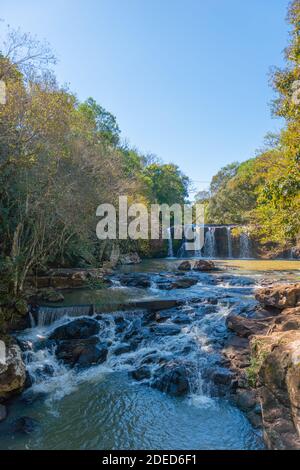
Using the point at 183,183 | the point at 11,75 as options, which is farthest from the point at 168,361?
the point at 183,183

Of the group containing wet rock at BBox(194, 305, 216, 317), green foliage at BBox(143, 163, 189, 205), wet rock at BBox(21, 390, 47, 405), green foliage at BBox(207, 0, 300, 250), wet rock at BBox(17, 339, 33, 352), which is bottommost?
wet rock at BBox(21, 390, 47, 405)

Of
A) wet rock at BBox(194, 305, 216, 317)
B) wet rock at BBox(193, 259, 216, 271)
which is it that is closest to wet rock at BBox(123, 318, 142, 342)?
wet rock at BBox(194, 305, 216, 317)

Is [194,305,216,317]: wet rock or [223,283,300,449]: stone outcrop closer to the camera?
[223,283,300,449]: stone outcrop

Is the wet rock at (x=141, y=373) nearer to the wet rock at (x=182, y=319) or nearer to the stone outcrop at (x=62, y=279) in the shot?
the wet rock at (x=182, y=319)

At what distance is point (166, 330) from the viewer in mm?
8312

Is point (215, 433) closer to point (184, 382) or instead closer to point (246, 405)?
point (246, 405)

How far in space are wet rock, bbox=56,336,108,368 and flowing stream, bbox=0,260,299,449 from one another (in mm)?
163

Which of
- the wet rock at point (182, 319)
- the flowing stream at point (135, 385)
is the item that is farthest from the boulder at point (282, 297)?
the wet rock at point (182, 319)

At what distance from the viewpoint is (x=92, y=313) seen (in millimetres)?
9359

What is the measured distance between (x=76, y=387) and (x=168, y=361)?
2.00 m

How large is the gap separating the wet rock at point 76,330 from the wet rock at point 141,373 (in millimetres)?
2026

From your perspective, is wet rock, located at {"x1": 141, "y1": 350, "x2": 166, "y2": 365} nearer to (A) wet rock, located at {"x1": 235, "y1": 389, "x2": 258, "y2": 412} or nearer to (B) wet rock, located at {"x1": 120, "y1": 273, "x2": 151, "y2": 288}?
(A) wet rock, located at {"x1": 235, "y1": 389, "x2": 258, "y2": 412}

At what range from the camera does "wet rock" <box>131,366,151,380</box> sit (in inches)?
257

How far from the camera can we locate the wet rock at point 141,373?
21.4ft
